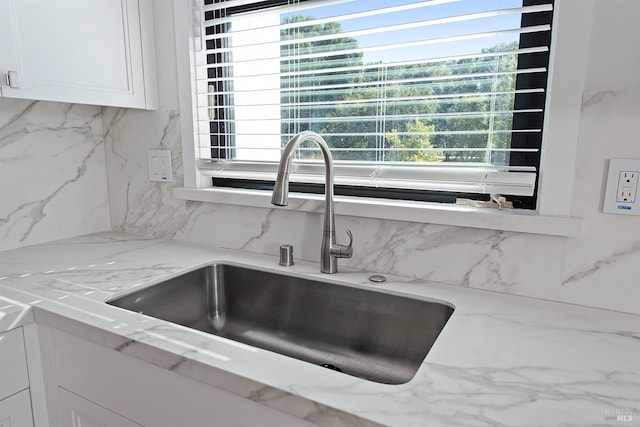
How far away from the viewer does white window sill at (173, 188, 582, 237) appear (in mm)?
Answer: 930

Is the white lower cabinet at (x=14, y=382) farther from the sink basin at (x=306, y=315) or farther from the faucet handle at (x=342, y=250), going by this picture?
the faucet handle at (x=342, y=250)

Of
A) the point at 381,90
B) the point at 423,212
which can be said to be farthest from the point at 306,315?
the point at 381,90

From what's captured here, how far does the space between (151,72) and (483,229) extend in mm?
1226

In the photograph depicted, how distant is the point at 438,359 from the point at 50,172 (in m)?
1.46

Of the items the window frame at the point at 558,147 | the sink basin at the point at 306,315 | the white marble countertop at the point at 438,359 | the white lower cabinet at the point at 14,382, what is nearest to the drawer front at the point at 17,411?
the white lower cabinet at the point at 14,382

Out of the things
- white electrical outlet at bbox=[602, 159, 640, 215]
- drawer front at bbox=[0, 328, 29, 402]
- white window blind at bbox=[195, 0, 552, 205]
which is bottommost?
drawer front at bbox=[0, 328, 29, 402]

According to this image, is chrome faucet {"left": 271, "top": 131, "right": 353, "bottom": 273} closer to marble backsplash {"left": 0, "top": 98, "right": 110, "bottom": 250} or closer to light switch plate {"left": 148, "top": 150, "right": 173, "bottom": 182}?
light switch plate {"left": 148, "top": 150, "right": 173, "bottom": 182}

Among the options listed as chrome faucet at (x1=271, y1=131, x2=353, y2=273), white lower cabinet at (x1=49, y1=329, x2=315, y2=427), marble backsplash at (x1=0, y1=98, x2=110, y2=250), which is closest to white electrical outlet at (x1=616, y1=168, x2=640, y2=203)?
chrome faucet at (x1=271, y1=131, x2=353, y2=273)

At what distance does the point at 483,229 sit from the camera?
1015mm

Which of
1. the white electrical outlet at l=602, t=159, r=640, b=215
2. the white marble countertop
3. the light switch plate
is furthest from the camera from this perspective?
the light switch plate

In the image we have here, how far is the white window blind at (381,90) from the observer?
1015 millimetres

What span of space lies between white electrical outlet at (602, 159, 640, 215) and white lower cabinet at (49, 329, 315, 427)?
0.79 meters

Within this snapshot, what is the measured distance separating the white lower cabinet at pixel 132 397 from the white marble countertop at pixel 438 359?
0.04 meters

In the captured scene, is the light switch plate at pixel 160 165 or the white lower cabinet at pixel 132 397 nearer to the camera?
the white lower cabinet at pixel 132 397
